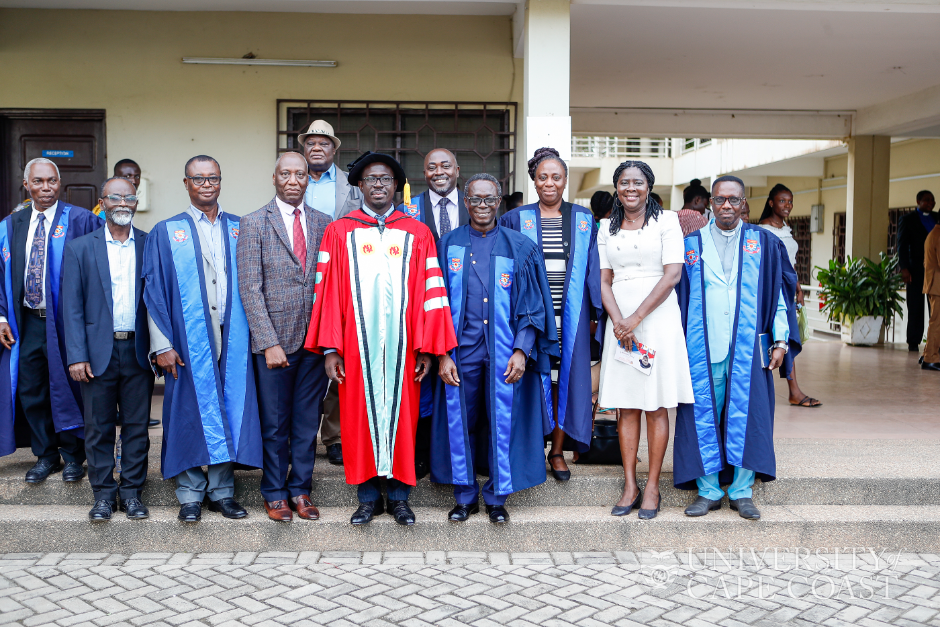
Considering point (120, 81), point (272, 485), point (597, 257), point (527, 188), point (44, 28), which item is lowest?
point (272, 485)

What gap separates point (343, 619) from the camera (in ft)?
11.7

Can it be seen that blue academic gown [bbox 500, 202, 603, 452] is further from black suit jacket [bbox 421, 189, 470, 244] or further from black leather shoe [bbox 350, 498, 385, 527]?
black leather shoe [bbox 350, 498, 385, 527]

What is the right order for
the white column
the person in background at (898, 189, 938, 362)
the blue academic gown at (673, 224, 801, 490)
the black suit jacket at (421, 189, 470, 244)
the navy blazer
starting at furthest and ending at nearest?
1. the person in background at (898, 189, 938, 362)
2. the white column
3. the black suit jacket at (421, 189, 470, 244)
4. the blue academic gown at (673, 224, 801, 490)
5. the navy blazer

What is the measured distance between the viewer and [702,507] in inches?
178

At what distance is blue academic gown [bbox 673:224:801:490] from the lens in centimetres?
452

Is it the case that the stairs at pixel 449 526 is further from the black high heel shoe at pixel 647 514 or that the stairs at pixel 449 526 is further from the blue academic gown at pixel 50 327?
the blue academic gown at pixel 50 327

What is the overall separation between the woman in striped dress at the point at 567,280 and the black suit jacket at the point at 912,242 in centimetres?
721

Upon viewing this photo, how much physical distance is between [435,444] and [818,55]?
6130mm

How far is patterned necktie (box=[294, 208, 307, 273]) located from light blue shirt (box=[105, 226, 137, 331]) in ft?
2.86

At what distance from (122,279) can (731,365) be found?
10.9 ft

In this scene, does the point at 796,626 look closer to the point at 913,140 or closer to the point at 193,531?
the point at 193,531

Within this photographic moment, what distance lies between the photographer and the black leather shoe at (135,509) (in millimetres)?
4367

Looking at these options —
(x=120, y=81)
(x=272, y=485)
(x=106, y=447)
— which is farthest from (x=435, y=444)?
(x=120, y=81)

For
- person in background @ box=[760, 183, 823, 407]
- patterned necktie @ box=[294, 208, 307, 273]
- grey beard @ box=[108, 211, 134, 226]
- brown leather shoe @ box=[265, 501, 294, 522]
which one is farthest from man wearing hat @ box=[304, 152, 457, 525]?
person in background @ box=[760, 183, 823, 407]
